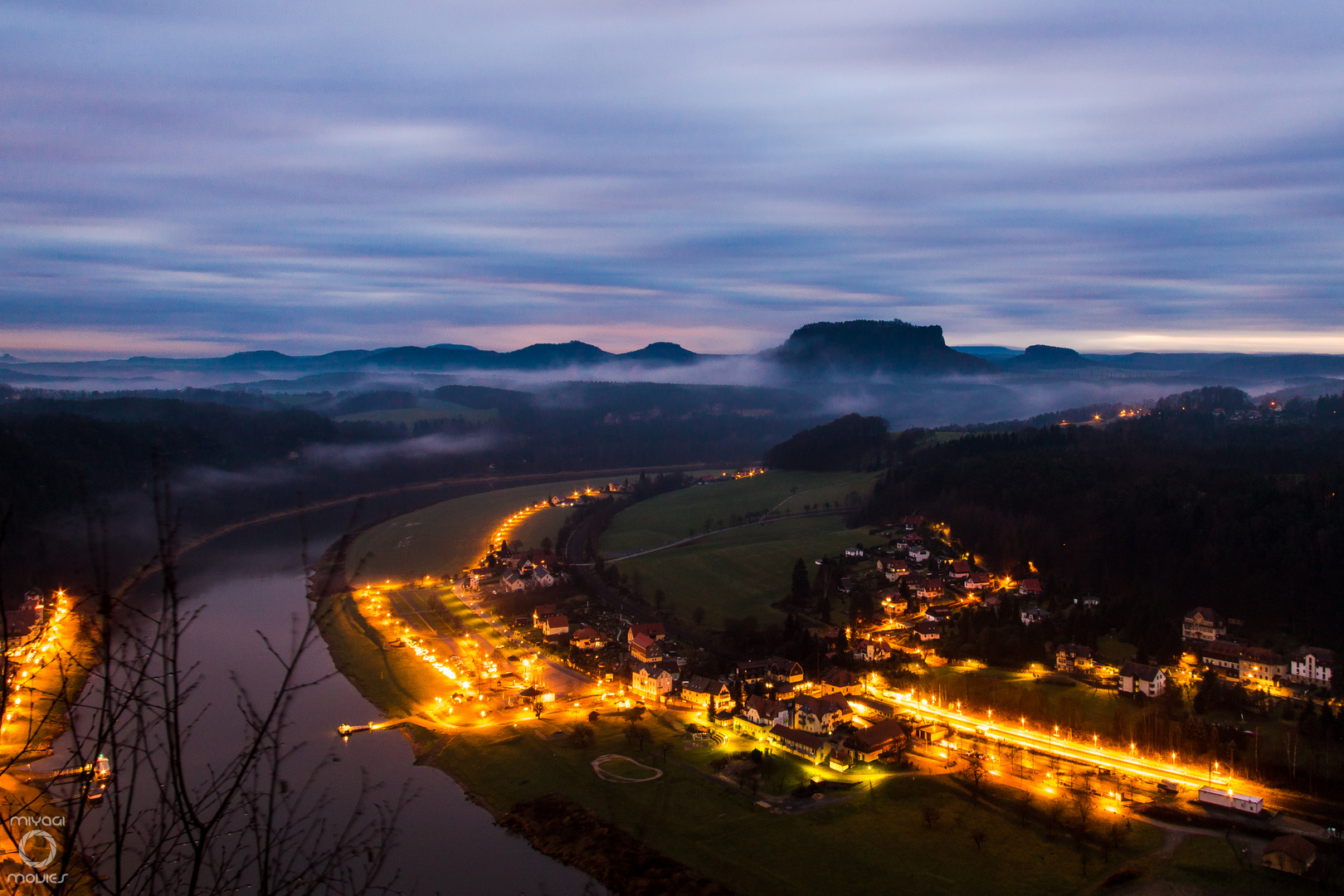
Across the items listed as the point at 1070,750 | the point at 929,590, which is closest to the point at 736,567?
the point at 929,590

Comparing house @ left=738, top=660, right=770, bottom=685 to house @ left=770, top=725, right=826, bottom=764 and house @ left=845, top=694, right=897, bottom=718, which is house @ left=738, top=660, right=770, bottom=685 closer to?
house @ left=845, top=694, right=897, bottom=718

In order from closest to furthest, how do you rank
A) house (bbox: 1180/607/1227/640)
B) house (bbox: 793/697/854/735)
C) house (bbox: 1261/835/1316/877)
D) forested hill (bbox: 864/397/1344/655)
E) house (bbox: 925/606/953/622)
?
house (bbox: 1261/835/1316/877), house (bbox: 793/697/854/735), house (bbox: 1180/607/1227/640), forested hill (bbox: 864/397/1344/655), house (bbox: 925/606/953/622)

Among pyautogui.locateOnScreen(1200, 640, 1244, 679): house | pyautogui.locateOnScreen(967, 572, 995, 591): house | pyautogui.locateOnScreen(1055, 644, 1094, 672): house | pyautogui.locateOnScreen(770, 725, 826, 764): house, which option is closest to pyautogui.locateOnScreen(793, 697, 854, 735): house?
pyautogui.locateOnScreen(770, 725, 826, 764): house

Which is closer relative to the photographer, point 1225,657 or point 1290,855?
point 1290,855

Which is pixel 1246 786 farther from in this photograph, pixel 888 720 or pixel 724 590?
pixel 724 590

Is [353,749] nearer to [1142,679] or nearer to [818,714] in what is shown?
[818,714]

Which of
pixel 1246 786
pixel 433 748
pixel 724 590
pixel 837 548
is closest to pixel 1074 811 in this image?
pixel 1246 786
